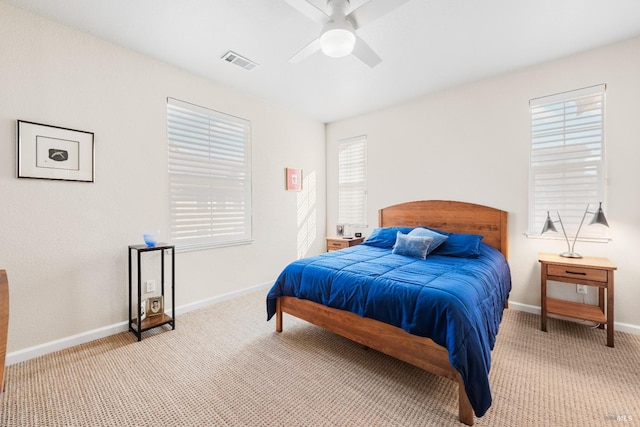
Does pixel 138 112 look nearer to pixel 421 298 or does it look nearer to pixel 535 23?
pixel 421 298

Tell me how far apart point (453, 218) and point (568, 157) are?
1.25m

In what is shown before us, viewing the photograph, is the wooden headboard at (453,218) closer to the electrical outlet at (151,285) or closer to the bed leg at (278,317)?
the bed leg at (278,317)

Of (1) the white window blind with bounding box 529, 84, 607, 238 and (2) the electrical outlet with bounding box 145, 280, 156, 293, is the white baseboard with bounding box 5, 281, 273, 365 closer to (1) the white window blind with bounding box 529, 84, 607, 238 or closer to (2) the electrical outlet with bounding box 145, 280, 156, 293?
(2) the electrical outlet with bounding box 145, 280, 156, 293

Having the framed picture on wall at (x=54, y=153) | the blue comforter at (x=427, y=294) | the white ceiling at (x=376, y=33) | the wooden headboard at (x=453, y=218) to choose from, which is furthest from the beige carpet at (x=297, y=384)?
the white ceiling at (x=376, y=33)

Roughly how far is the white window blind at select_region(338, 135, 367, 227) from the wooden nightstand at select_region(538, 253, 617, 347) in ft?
7.82

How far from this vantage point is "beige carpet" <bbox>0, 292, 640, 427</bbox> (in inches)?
62.1

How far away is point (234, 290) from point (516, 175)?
361 centimetres

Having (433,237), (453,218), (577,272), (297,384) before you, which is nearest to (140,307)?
(297,384)

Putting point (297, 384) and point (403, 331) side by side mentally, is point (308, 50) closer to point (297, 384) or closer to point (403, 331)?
point (403, 331)

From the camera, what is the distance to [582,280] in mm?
2420

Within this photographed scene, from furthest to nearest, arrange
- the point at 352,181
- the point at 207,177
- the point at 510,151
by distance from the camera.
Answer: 1. the point at 352,181
2. the point at 207,177
3. the point at 510,151

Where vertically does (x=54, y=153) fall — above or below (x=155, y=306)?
above

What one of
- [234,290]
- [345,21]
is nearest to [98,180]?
[234,290]

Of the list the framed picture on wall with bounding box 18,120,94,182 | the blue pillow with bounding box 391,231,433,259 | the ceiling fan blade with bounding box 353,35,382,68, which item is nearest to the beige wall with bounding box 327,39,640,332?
the blue pillow with bounding box 391,231,433,259
